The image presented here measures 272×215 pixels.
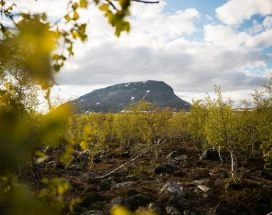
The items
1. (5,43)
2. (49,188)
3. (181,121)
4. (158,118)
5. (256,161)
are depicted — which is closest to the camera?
(5,43)

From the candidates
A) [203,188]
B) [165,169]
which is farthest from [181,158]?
[203,188]

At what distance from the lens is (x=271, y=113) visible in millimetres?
44250

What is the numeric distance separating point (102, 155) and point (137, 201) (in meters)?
30.8

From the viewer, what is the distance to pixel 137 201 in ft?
88.7

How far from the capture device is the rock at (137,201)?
26.6m

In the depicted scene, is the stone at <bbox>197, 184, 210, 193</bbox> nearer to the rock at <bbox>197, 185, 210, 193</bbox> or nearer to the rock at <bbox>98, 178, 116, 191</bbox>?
the rock at <bbox>197, 185, 210, 193</bbox>

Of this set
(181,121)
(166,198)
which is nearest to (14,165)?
(166,198)

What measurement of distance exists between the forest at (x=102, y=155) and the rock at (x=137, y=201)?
0.24 ft

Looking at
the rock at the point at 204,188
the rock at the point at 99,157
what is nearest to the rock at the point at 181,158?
the rock at the point at 99,157

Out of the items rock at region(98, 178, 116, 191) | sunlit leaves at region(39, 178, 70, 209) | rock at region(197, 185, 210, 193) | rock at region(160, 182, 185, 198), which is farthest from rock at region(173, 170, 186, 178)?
sunlit leaves at region(39, 178, 70, 209)

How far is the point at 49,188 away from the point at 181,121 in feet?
255

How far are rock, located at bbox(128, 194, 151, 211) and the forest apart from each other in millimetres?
73

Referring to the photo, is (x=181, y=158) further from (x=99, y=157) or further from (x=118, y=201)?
(x=118, y=201)

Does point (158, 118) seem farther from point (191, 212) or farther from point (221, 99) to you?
point (191, 212)
